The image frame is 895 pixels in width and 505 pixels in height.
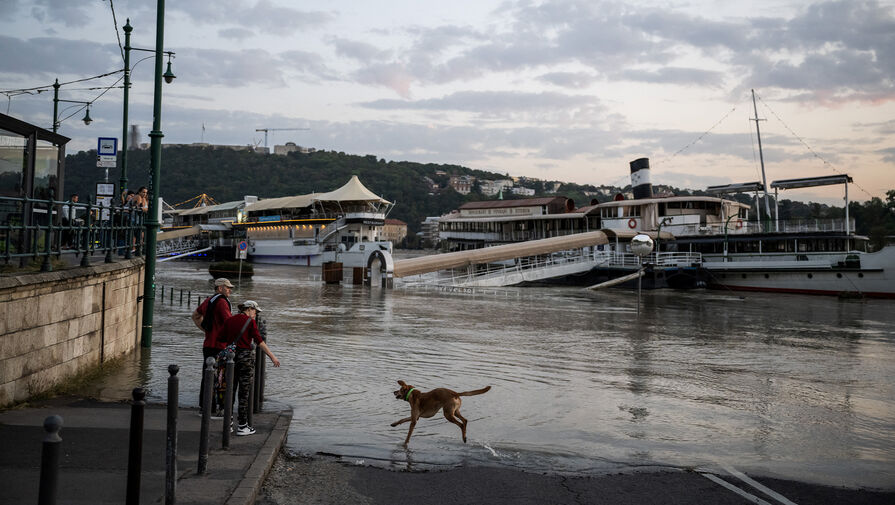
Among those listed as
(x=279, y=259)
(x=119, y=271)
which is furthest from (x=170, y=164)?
(x=119, y=271)

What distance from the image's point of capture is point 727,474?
658 cm

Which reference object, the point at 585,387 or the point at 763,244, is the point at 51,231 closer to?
the point at 585,387

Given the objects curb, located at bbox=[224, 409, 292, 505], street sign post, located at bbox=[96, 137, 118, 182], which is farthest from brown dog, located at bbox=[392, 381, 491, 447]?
street sign post, located at bbox=[96, 137, 118, 182]

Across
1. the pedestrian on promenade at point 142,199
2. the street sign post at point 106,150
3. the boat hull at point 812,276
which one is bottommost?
the boat hull at point 812,276

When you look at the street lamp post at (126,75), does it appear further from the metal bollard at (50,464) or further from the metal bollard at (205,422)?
the metal bollard at (50,464)

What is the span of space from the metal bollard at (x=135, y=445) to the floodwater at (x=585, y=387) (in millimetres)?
2721

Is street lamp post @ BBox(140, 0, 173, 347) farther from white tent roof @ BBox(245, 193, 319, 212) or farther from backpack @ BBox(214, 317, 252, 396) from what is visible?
white tent roof @ BBox(245, 193, 319, 212)

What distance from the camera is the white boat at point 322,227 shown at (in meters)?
69.8

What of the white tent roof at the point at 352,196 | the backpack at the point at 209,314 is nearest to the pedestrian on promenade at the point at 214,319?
the backpack at the point at 209,314

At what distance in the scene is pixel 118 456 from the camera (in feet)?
19.7

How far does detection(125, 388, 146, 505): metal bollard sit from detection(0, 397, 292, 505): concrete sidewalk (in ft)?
2.21


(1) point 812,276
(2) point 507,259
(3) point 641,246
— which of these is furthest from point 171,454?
(1) point 812,276

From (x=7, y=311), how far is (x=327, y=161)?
556 feet

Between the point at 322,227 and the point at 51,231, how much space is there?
65977mm
